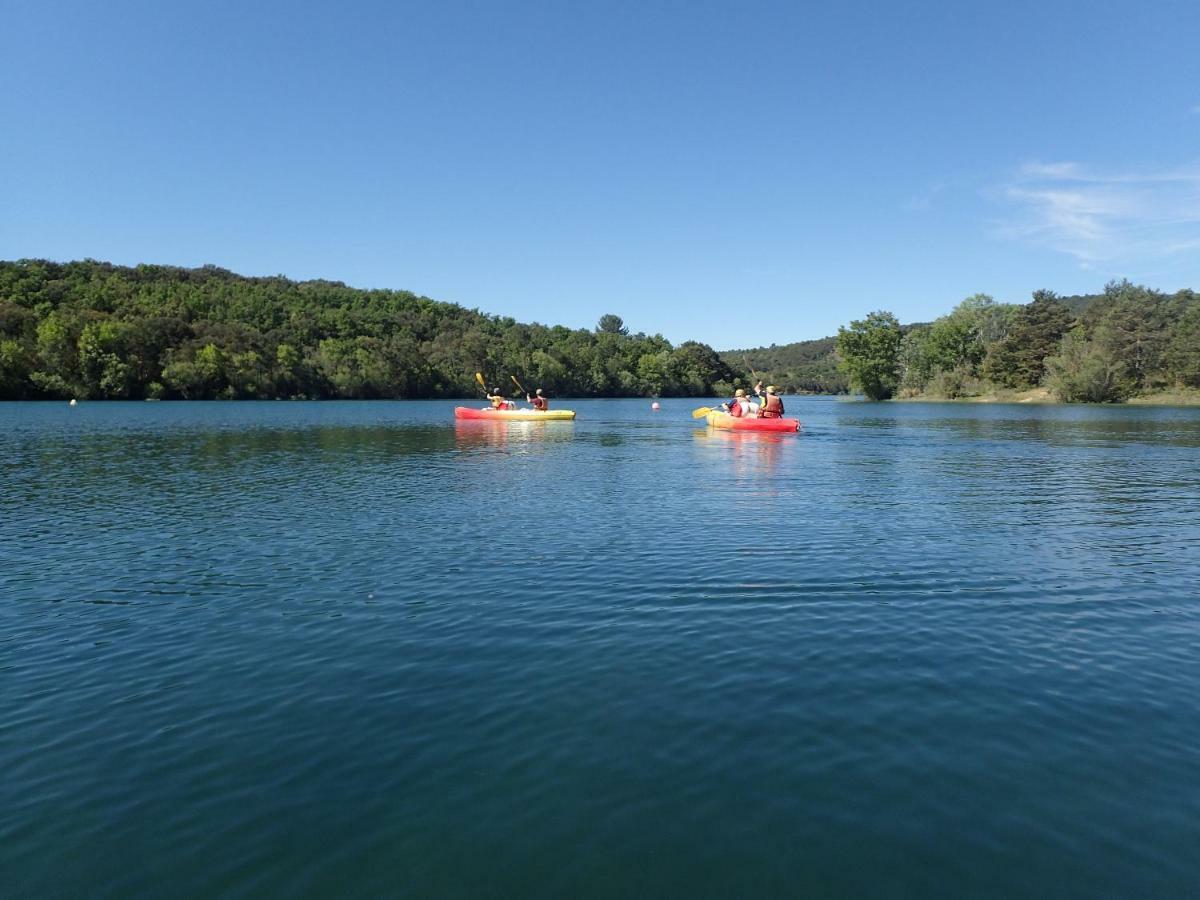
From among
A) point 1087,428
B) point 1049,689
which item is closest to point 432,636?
point 1049,689

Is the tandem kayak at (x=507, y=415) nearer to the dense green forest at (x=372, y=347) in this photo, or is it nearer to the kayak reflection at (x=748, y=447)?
the kayak reflection at (x=748, y=447)

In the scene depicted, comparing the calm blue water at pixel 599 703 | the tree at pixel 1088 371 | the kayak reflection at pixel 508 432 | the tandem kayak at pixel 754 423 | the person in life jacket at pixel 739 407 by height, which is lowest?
the calm blue water at pixel 599 703

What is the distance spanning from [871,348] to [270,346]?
3381 inches

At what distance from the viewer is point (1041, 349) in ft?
327

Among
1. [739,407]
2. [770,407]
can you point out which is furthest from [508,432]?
[770,407]

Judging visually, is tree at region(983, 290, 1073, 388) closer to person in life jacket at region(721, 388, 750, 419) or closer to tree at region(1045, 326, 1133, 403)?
tree at region(1045, 326, 1133, 403)

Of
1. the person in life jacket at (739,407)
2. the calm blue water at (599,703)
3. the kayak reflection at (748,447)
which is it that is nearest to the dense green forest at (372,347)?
the person in life jacket at (739,407)

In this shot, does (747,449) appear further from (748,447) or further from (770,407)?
(770,407)

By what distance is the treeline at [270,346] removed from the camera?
306ft

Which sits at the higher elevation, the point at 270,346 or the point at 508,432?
the point at 270,346

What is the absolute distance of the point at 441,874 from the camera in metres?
4.69

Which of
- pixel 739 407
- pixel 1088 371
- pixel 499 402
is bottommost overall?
pixel 739 407

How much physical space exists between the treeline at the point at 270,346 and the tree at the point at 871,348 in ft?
189

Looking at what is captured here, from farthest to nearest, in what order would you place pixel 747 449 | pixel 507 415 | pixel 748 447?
pixel 507 415 < pixel 748 447 < pixel 747 449
